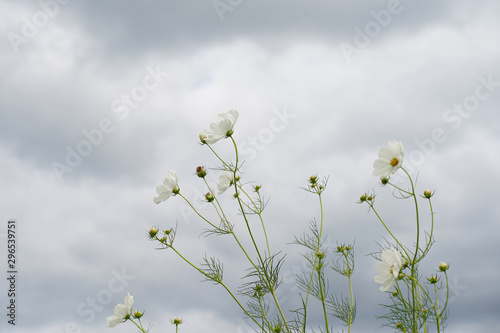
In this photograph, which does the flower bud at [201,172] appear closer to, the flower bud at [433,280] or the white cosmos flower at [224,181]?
the white cosmos flower at [224,181]

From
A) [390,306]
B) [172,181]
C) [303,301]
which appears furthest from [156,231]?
[390,306]

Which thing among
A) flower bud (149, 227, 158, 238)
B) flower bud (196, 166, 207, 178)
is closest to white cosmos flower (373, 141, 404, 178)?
flower bud (196, 166, 207, 178)

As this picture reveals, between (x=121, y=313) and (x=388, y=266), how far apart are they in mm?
1408

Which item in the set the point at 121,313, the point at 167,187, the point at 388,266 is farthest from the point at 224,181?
the point at 388,266

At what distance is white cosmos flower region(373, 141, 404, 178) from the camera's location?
5.87ft

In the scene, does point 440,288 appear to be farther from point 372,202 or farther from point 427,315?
point 372,202

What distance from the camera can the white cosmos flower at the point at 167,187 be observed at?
7.95 feet

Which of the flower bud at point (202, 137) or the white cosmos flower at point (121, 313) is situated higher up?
the flower bud at point (202, 137)

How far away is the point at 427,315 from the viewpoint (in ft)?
7.64

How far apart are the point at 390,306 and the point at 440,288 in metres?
0.36

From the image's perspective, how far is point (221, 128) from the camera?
2.29 meters

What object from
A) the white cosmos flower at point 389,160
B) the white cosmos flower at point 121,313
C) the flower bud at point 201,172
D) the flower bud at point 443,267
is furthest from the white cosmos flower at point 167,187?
the flower bud at point 443,267

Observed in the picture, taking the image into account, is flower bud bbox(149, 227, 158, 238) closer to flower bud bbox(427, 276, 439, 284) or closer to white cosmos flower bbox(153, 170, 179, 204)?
white cosmos flower bbox(153, 170, 179, 204)

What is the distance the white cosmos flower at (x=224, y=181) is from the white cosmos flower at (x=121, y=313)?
747mm
